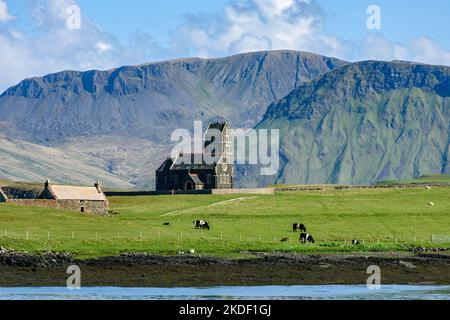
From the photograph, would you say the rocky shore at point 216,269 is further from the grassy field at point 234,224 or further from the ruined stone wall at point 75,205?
the ruined stone wall at point 75,205

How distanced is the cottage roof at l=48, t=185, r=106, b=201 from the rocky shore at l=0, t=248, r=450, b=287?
51.8 meters

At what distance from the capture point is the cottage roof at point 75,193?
128 metres

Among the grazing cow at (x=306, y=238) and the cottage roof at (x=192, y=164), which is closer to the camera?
the grazing cow at (x=306, y=238)

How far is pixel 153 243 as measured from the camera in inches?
3337

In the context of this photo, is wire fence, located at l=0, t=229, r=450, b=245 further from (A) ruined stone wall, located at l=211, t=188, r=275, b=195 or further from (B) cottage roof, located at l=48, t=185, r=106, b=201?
(A) ruined stone wall, located at l=211, t=188, r=275, b=195

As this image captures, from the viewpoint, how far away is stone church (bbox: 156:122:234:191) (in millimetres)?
184250

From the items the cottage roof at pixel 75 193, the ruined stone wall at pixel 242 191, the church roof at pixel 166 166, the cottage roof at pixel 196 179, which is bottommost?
the cottage roof at pixel 75 193

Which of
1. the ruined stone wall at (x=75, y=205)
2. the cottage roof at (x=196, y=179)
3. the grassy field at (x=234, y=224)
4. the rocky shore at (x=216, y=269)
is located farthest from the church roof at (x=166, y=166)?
the rocky shore at (x=216, y=269)

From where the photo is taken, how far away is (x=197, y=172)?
186m

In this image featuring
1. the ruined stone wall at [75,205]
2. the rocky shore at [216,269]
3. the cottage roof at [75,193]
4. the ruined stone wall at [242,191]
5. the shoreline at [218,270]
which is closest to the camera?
the shoreline at [218,270]

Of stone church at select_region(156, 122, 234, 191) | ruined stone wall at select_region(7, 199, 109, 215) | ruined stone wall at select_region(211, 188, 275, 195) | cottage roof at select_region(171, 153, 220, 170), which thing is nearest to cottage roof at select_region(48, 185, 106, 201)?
ruined stone wall at select_region(7, 199, 109, 215)

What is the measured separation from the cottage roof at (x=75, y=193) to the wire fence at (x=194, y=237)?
34867 mm

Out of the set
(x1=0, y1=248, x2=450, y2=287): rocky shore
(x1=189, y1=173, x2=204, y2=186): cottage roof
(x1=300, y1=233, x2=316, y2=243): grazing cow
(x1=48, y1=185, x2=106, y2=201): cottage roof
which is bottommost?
(x1=0, y1=248, x2=450, y2=287): rocky shore

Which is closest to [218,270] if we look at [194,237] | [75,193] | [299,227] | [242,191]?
[194,237]
